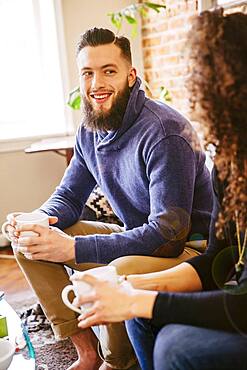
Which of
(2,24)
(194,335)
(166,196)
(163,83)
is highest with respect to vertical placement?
(2,24)

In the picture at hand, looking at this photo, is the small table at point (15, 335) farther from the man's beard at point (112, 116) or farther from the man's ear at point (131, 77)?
the man's ear at point (131, 77)

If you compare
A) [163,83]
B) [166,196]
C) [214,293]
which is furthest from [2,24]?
[214,293]

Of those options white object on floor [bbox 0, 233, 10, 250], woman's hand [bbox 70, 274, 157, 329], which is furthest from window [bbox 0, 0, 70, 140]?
woman's hand [bbox 70, 274, 157, 329]

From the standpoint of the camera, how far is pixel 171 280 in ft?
3.89

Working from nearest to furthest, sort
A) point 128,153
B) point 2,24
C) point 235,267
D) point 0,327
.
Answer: point 235,267, point 0,327, point 128,153, point 2,24

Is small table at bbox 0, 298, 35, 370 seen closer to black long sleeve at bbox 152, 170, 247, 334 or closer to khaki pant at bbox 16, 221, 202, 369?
khaki pant at bbox 16, 221, 202, 369

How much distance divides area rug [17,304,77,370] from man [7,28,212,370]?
16cm

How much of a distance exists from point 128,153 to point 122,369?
686mm

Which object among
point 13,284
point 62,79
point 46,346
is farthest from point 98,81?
point 62,79

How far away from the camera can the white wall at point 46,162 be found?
310 centimetres

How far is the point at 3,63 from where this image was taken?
123 inches

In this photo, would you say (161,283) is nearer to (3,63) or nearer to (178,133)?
(178,133)

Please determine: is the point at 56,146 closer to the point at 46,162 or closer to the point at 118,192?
the point at 46,162

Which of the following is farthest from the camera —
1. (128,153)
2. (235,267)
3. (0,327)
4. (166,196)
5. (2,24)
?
(2,24)
